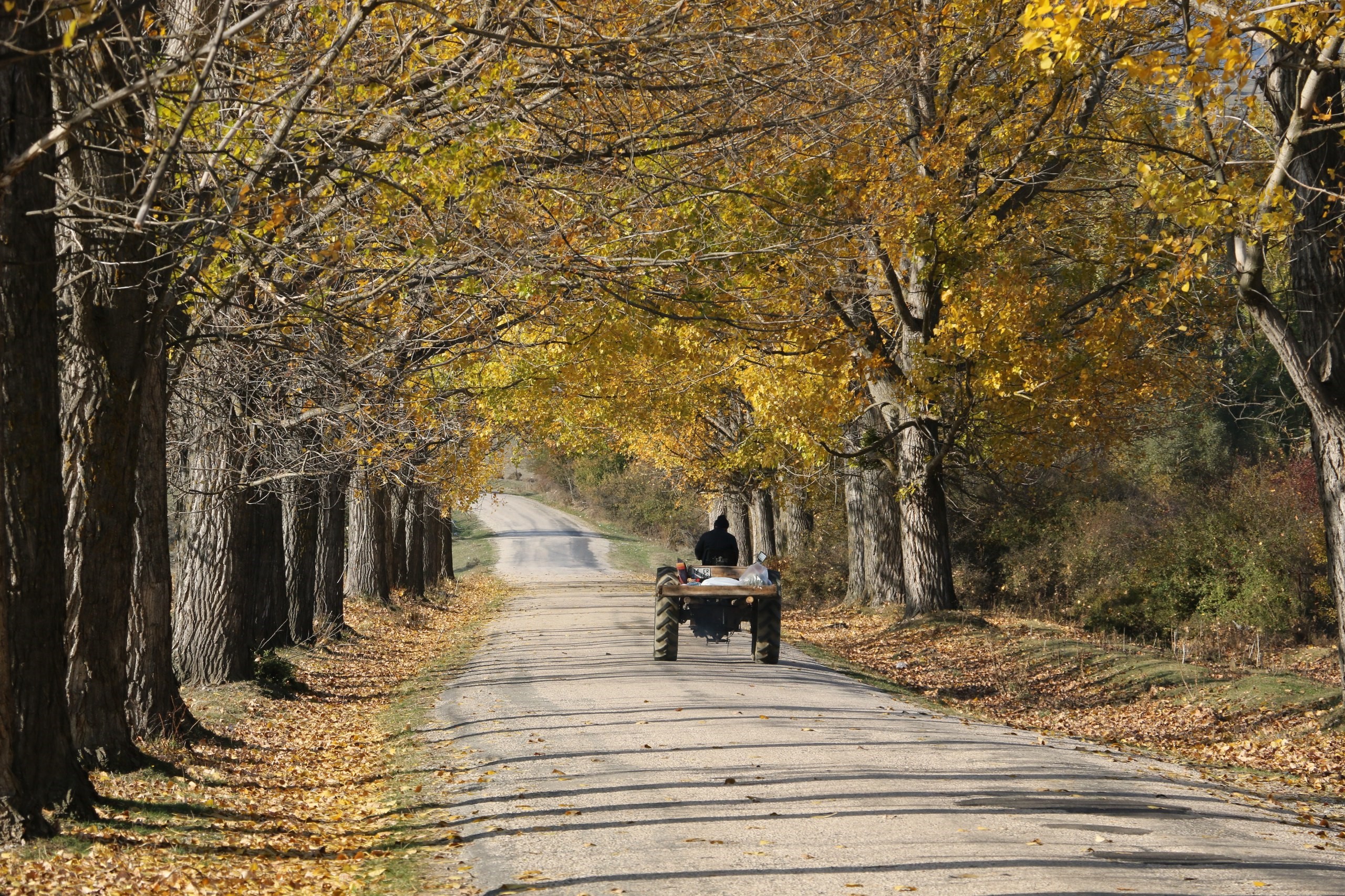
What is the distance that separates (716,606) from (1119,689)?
18.5ft

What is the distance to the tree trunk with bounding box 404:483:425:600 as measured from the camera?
33.5 metres

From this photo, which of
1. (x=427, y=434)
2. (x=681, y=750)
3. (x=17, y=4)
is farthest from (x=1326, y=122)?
(x=427, y=434)

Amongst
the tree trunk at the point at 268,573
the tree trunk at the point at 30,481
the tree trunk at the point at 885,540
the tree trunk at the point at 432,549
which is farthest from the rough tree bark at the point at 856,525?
the tree trunk at the point at 30,481

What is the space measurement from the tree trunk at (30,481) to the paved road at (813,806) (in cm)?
264

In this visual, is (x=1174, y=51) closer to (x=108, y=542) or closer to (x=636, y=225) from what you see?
(x=636, y=225)

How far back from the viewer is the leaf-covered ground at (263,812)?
7.15 metres

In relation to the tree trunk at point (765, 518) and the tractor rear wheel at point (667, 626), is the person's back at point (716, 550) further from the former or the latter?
the tree trunk at point (765, 518)

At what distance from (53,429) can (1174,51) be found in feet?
45.6

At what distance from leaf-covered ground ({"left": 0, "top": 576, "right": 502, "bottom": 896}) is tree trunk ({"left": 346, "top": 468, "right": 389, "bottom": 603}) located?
12928 mm

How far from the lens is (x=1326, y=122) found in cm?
1163

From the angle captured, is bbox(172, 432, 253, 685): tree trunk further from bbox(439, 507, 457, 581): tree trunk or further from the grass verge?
the grass verge

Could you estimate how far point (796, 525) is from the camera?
125ft

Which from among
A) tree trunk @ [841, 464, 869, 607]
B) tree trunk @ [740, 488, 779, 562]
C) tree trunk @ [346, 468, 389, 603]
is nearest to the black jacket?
tree trunk @ [841, 464, 869, 607]

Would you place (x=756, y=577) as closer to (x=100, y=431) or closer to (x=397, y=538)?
(x=100, y=431)
